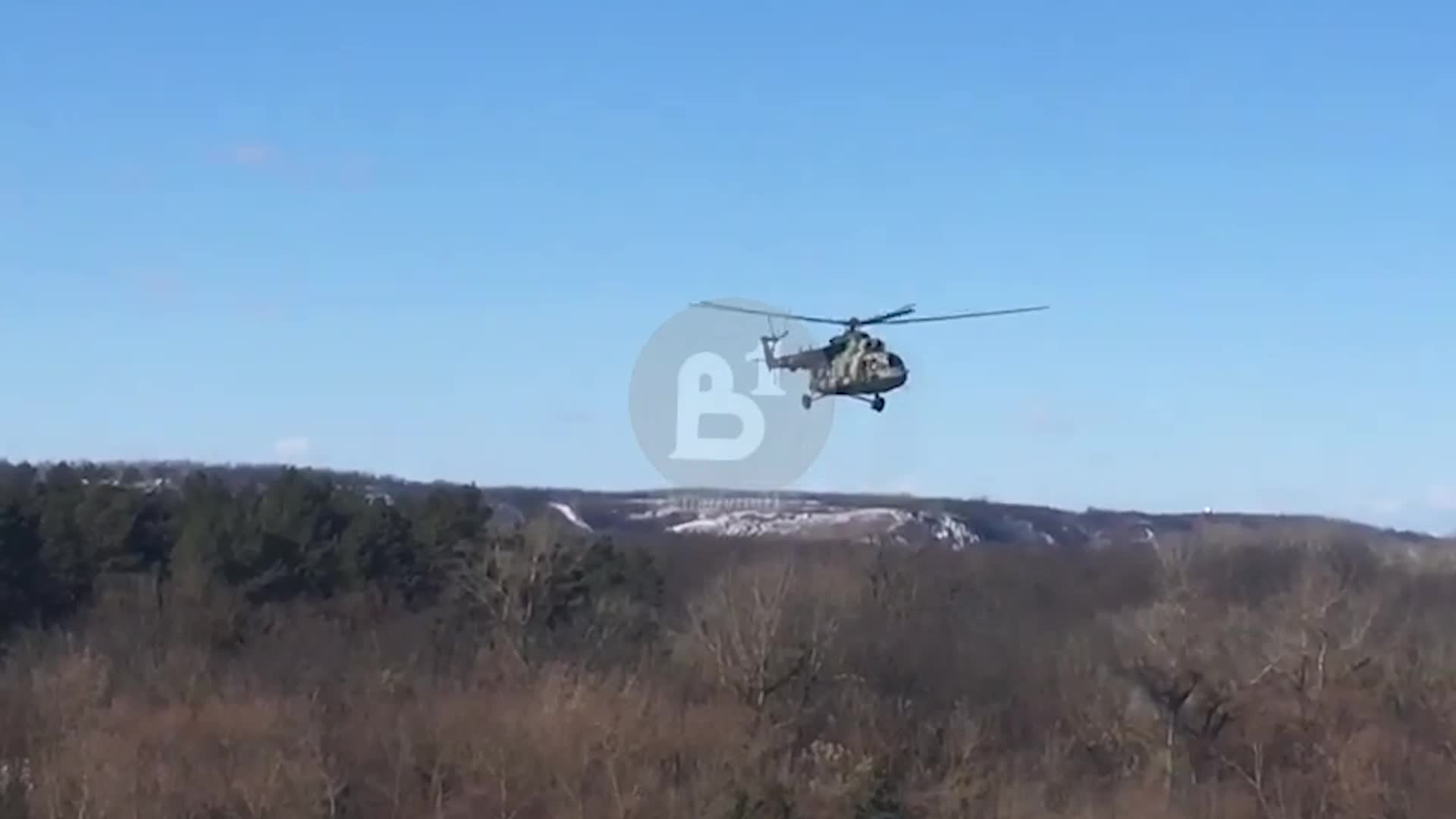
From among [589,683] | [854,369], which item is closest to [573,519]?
[589,683]

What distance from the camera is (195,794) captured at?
42750mm

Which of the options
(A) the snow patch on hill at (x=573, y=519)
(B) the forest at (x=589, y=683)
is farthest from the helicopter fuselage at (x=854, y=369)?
(A) the snow patch on hill at (x=573, y=519)

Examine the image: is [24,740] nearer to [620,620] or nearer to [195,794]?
[195,794]

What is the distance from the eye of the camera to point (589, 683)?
5094 centimetres

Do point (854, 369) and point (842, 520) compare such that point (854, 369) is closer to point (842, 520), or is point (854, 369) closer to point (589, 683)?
point (589, 683)

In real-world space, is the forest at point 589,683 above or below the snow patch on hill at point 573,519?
below

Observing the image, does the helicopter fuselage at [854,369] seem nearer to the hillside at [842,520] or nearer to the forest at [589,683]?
the forest at [589,683]

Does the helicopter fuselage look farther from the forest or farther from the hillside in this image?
the hillside

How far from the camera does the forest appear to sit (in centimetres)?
4578

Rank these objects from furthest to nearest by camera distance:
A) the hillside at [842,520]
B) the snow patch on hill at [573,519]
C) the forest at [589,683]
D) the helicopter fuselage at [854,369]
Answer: the hillside at [842,520], the snow patch on hill at [573,519], the forest at [589,683], the helicopter fuselage at [854,369]

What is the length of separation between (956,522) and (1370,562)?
6138cm

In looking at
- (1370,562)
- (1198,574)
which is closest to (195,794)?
(1198,574)

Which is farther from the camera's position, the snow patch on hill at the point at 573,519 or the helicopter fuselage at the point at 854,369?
the snow patch on hill at the point at 573,519

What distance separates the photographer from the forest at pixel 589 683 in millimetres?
45781
